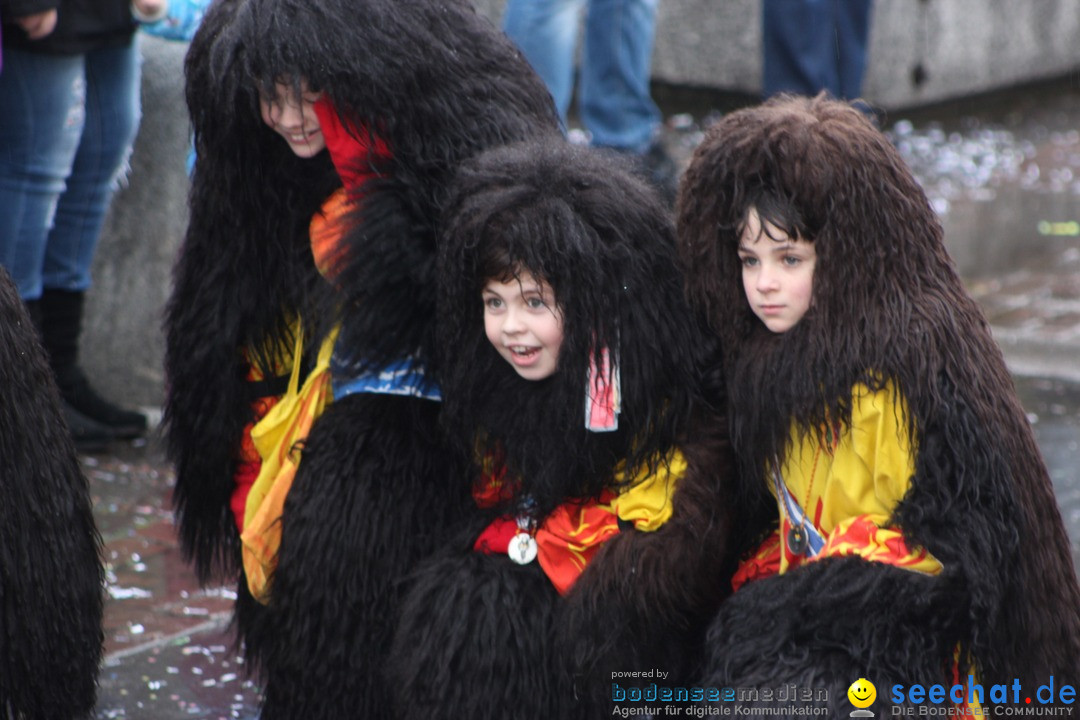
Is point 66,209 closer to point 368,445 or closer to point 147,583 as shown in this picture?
point 147,583

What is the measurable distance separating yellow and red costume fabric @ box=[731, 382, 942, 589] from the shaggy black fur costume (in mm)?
1145

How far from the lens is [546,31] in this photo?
15.3 feet

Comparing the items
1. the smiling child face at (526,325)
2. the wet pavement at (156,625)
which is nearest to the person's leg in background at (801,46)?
the wet pavement at (156,625)

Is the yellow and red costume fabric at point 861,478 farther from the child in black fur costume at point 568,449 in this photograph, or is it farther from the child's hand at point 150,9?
the child's hand at point 150,9

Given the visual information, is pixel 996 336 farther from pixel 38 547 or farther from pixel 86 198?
pixel 38 547

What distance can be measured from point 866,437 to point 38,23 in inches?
93.5

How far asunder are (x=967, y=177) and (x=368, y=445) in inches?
239

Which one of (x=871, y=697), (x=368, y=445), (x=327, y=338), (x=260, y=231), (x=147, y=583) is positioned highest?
(x=260, y=231)

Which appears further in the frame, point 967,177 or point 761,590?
point 967,177

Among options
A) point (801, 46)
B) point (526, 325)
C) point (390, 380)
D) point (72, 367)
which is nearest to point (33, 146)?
point (72, 367)

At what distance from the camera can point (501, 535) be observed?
7.79 ft

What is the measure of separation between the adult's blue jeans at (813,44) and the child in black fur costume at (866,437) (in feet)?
9.67

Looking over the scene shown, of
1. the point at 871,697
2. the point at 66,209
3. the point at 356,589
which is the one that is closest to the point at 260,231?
the point at 356,589

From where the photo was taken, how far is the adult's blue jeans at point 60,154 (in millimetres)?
3619
